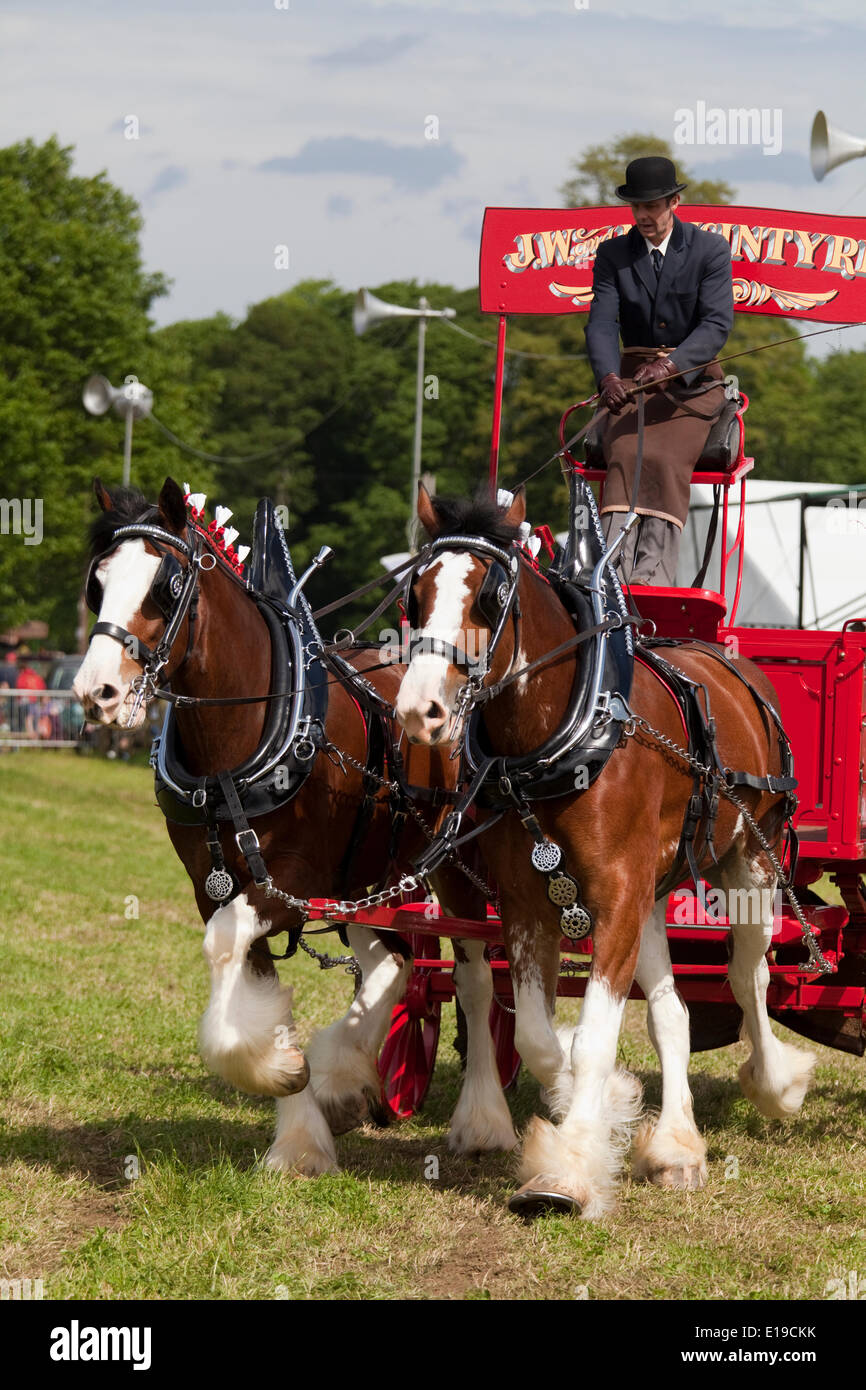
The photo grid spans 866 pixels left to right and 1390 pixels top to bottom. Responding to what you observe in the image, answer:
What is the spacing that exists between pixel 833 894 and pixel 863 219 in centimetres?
909

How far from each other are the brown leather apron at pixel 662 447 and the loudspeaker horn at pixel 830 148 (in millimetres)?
6093

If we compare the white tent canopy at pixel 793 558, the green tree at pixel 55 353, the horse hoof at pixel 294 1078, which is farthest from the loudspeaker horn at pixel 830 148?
the green tree at pixel 55 353

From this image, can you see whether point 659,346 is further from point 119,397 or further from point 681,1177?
point 119,397

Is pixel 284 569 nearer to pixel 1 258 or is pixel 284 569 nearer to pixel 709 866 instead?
pixel 709 866

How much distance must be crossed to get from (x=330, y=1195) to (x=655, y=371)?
3.08 metres

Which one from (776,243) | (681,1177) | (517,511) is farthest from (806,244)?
(681,1177)

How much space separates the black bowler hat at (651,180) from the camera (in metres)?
6.04

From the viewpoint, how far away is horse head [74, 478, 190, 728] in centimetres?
457

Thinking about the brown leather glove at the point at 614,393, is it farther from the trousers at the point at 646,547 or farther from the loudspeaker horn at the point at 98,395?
the loudspeaker horn at the point at 98,395

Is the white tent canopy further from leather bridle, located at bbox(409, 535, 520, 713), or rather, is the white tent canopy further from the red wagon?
leather bridle, located at bbox(409, 535, 520, 713)

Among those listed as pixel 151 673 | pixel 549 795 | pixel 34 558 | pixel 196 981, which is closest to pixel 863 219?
pixel 549 795

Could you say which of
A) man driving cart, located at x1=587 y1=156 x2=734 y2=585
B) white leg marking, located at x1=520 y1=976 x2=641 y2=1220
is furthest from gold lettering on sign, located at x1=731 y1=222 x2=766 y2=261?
white leg marking, located at x1=520 y1=976 x2=641 y2=1220

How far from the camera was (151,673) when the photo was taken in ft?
15.5

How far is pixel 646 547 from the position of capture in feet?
20.0
